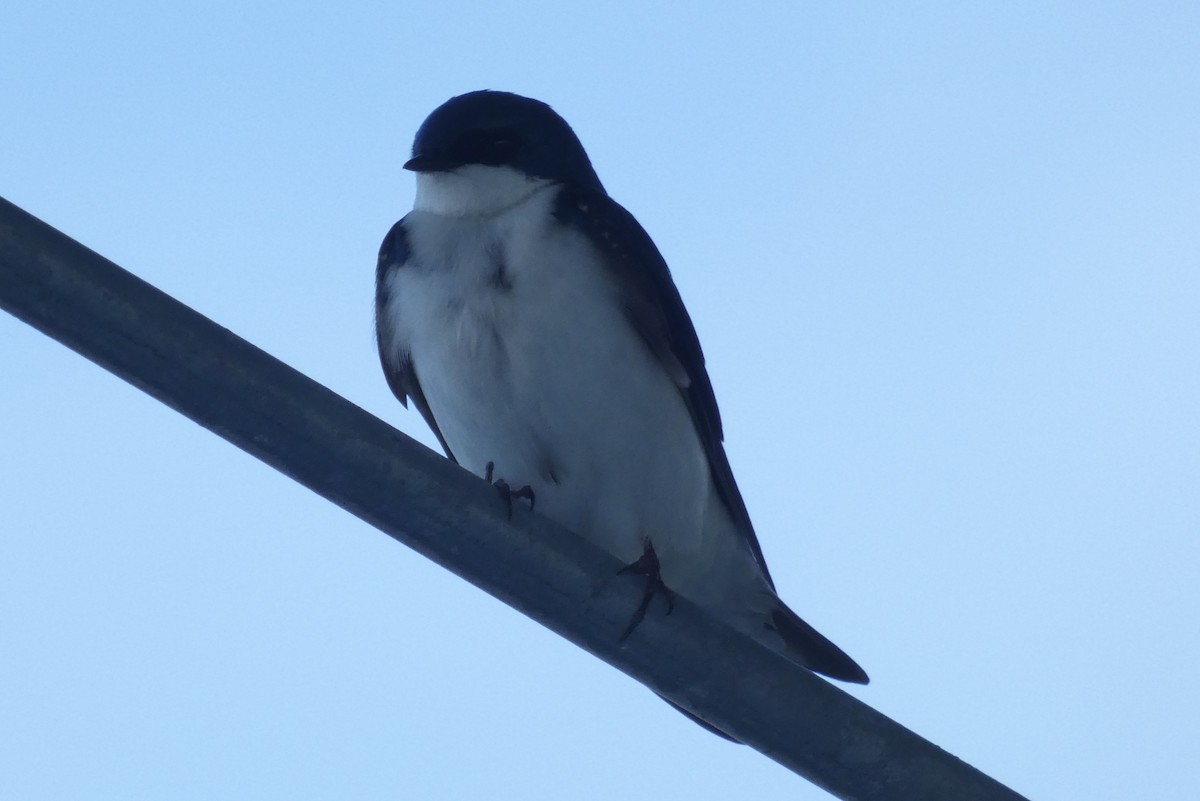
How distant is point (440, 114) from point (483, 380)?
93 centimetres

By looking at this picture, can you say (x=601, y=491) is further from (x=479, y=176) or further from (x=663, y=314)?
(x=479, y=176)

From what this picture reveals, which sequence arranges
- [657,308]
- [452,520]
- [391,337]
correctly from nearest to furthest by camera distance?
[452,520]
[657,308]
[391,337]

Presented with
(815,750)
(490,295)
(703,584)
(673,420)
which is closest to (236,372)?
(815,750)

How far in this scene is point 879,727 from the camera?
191cm

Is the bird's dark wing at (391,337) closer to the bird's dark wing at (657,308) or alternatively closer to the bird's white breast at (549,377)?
the bird's white breast at (549,377)

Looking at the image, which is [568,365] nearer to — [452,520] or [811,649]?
[811,649]

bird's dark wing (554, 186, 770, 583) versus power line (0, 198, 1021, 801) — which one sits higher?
bird's dark wing (554, 186, 770, 583)

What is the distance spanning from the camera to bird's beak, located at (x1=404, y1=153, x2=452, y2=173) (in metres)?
3.58

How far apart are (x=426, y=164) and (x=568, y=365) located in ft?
2.46

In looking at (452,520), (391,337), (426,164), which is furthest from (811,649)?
(452,520)

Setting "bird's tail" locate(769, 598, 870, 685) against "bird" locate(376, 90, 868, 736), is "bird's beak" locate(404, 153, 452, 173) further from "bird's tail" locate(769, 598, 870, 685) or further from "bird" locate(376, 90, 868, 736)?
"bird's tail" locate(769, 598, 870, 685)

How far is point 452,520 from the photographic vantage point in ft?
5.91

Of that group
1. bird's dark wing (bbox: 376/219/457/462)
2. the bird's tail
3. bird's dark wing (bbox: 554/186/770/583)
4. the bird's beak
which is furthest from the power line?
the bird's beak

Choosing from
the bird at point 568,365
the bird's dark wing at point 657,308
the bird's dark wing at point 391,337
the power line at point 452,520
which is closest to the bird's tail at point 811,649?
the bird at point 568,365
